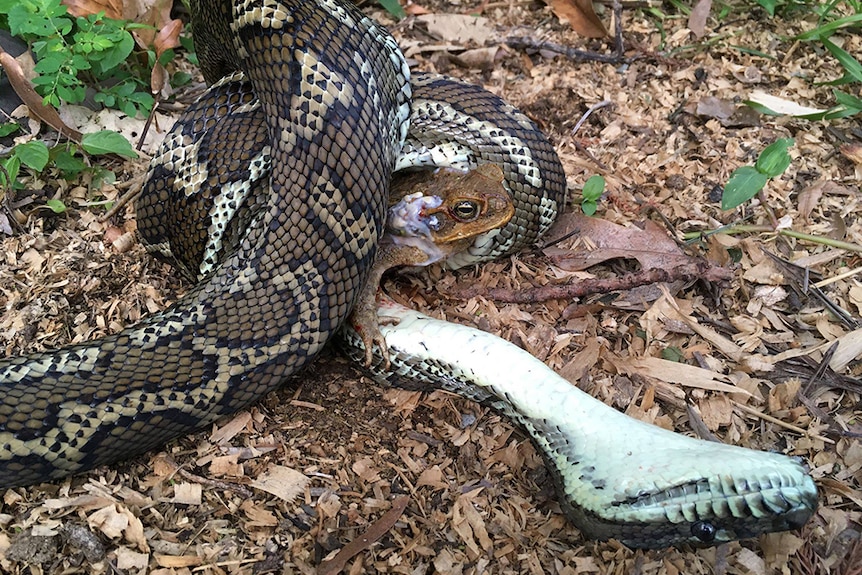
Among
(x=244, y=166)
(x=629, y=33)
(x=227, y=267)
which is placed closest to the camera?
(x=227, y=267)

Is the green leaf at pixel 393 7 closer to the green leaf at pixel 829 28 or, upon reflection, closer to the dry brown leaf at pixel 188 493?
the green leaf at pixel 829 28

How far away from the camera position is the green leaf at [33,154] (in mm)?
3422

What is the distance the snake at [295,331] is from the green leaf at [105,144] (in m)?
0.31

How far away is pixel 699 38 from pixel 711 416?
284 centimetres

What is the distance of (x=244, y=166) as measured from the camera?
3.29m

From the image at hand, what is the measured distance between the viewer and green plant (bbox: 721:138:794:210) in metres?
3.41

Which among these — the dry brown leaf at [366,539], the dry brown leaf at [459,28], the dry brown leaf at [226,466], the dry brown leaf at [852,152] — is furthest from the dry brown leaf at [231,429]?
the dry brown leaf at [852,152]

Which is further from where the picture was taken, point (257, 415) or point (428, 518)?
point (257, 415)

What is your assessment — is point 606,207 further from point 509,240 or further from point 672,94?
point 672,94

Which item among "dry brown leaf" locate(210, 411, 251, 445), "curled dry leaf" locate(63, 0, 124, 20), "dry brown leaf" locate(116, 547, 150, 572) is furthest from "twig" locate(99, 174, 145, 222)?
"dry brown leaf" locate(116, 547, 150, 572)

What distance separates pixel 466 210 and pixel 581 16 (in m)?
2.20

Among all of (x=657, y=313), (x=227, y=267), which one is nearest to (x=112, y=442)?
(x=227, y=267)

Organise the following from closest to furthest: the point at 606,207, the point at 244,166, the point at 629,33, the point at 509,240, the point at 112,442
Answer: the point at 112,442 < the point at 244,166 < the point at 509,240 < the point at 606,207 < the point at 629,33

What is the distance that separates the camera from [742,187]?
11.2 feet
